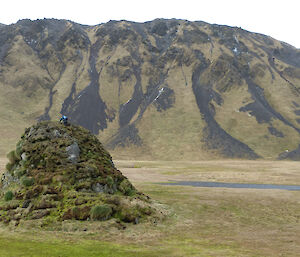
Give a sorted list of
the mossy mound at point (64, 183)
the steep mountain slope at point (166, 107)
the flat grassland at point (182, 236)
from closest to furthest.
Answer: the flat grassland at point (182, 236) → the mossy mound at point (64, 183) → the steep mountain slope at point (166, 107)

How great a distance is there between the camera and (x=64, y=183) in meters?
29.6

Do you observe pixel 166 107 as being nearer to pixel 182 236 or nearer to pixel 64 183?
pixel 64 183

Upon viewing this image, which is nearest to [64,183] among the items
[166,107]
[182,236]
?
[182,236]

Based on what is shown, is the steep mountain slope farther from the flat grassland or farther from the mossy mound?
the flat grassland

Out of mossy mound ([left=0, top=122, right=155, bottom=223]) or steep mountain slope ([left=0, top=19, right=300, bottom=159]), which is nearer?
mossy mound ([left=0, top=122, right=155, bottom=223])

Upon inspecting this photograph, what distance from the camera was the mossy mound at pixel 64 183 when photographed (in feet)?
87.9

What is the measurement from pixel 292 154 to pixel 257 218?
121 metres

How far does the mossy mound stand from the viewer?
87.9ft

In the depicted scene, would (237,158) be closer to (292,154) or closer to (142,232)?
(292,154)

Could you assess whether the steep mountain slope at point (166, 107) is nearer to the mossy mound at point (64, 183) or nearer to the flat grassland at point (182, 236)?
the mossy mound at point (64, 183)

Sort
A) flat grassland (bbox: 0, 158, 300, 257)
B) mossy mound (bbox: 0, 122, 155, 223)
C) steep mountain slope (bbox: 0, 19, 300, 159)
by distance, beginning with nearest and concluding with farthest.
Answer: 1. flat grassland (bbox: 0, 158, 300, 257)
2. mossy mound (bbox: 0, 122, 155, 223)
3. steep mountain slope (bbox: 0, 19, 300, 159)

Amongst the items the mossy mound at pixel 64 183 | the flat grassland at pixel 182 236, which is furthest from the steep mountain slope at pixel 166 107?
the flat grassland at pixel 182 236

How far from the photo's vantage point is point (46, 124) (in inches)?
1407

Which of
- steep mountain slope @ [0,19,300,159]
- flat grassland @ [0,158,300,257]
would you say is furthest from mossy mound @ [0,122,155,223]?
steep mountain slope @ [0,19,300,159]
